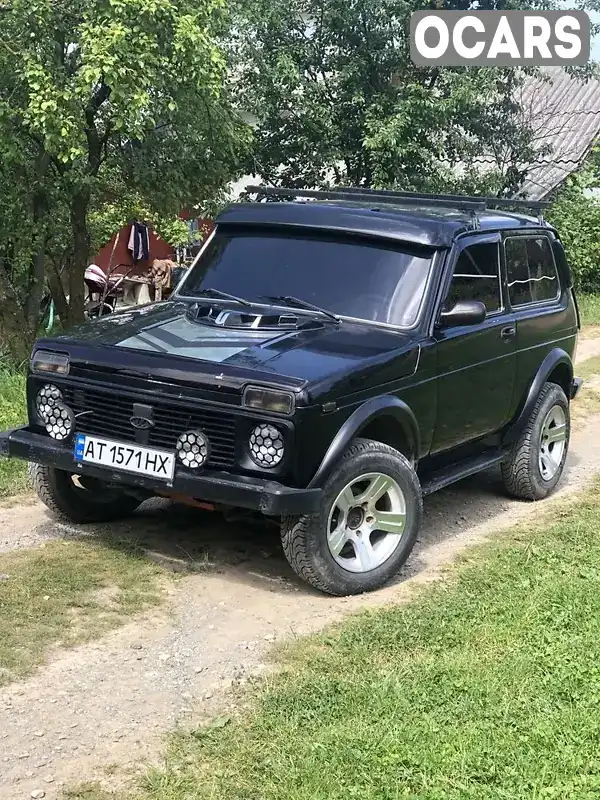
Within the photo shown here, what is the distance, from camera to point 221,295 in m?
5.89

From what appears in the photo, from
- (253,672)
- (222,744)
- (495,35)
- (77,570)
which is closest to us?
(222,744)

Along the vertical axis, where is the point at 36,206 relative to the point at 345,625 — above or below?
above

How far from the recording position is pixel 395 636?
175 inches

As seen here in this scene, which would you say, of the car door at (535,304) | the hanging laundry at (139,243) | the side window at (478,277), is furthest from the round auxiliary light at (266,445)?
the hanging laundry at (139,243)

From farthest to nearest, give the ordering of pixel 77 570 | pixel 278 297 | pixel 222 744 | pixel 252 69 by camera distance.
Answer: pixel 252 69 < pixel 278 297 < pixel 77 570 < pixel 222 744

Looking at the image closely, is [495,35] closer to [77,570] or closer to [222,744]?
[77,570]

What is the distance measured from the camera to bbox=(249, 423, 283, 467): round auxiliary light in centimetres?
464

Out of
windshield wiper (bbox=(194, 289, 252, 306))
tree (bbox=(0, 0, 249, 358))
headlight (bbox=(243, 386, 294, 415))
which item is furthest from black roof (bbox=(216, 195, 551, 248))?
tree (bbox=(0, 0, 249, 358))

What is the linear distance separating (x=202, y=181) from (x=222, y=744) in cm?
915

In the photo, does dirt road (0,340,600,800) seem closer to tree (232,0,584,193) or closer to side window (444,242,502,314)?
side window (444,242,502,314)

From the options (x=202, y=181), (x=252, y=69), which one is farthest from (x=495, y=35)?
(x=202, y=181)

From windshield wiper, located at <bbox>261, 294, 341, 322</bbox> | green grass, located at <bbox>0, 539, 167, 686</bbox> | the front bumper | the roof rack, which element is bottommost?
green grass, located at <bbox>0, 539, 167, 686</bbox>

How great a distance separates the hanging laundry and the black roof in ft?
49.2

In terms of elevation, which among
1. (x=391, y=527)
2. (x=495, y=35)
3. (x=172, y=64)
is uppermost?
(x=495, y=35)
